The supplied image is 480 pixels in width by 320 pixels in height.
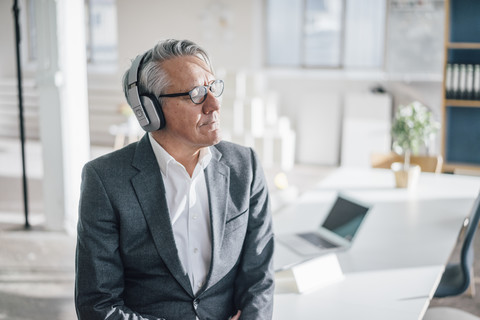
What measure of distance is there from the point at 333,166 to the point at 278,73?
1461 millimetres

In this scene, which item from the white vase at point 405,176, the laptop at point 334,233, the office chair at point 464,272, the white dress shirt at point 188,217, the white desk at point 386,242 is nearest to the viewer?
the white dress shirt at point 188,217

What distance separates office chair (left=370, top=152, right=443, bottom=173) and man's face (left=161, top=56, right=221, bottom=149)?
2.65m

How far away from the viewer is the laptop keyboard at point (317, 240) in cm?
243

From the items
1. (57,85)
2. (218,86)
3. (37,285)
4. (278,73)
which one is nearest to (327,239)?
(218,86)

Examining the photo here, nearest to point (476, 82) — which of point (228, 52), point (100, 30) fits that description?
point (228, 52)

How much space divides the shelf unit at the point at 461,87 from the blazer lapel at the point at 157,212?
4881 mm

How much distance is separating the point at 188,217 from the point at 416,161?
268cm

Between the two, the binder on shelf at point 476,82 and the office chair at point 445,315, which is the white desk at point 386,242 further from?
the binder on shelf at point 476,82

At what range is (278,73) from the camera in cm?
776

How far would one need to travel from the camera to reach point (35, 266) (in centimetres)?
406

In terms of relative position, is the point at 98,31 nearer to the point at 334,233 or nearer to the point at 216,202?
the point at 334,233

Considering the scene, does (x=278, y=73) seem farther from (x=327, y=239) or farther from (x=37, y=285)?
(x=327, y=239)

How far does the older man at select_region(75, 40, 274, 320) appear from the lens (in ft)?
4.99

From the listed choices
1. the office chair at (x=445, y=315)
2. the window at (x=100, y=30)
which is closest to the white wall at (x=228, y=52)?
the window at (x=100, y=30)
